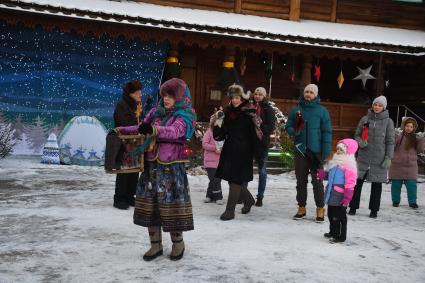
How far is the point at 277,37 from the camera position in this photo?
500 inches

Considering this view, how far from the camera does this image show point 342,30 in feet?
50.2

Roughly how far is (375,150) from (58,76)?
328 inches

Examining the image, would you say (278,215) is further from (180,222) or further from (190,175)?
(190,175)

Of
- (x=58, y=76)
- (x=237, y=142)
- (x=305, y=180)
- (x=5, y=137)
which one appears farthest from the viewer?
(x=58, y=76)

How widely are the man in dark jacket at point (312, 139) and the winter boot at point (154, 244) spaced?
258cm

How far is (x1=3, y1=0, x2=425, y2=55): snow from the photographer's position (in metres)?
12.1

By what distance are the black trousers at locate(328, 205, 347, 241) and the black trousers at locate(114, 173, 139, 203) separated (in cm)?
281

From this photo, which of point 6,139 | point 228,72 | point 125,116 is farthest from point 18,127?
point 125,116

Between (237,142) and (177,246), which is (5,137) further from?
(177,246)

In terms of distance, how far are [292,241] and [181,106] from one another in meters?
2.00

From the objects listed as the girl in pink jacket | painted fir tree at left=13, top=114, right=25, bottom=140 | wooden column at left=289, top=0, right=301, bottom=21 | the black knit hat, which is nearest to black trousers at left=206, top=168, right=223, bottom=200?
the girl in pink jacket

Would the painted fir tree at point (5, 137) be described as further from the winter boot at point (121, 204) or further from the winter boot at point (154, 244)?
the winter boot at point (154, 244)

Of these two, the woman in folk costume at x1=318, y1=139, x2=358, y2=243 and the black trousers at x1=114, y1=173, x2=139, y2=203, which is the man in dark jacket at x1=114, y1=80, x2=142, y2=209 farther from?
the woman in folk costume at x1=318, y1=139, x2=358, y2=243

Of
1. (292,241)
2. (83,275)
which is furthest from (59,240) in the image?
(292,241)
